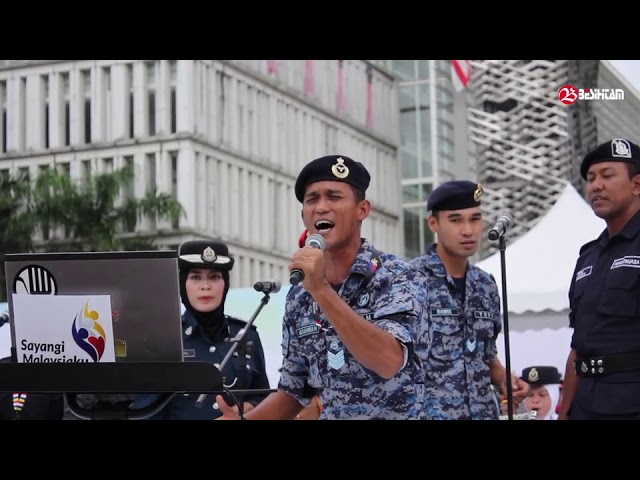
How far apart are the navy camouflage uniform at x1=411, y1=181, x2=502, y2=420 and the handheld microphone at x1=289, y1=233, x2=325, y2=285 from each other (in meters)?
1.20

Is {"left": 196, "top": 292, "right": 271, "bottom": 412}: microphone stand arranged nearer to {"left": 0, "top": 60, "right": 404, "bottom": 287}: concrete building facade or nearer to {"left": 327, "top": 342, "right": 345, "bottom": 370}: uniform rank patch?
{"left": 327, "top": 342, "right": 345, "bottom": 370}: uniform rank patch

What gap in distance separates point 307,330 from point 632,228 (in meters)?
1.19

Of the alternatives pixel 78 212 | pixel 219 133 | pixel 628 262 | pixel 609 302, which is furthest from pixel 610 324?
pixel 219 133

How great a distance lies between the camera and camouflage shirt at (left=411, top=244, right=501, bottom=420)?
13.4 ft

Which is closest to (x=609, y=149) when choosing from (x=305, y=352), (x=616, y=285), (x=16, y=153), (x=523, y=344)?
(x=616, y=285)

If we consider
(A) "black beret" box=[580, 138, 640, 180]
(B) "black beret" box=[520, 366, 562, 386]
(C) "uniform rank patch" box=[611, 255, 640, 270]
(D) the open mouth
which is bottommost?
(B) "black beret" box=[520, 366, 562, 386]

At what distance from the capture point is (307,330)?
3.26 meters

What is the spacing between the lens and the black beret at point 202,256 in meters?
4.39

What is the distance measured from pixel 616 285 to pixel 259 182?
61.9 feet

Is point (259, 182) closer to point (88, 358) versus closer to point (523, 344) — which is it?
point (523, 344)

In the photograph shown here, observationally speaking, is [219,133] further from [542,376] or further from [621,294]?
[621,294]

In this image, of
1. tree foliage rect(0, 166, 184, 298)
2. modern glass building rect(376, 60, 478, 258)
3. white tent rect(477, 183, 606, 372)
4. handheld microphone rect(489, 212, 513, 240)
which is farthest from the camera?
modern glass building rect(376, 60, 478, 258)

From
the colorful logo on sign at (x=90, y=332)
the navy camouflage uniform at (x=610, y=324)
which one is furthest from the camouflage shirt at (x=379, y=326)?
the navy camouflage uniform at (x=610, y=324)

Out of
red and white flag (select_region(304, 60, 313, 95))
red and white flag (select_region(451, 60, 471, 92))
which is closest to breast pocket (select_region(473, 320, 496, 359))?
red and white flag (select_region(451, 60, 471, 92))
